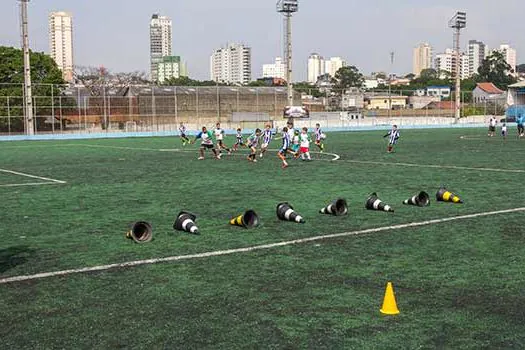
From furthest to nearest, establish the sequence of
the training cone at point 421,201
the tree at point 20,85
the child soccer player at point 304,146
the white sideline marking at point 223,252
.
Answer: the tree at point 20,85
the child soccer player at point 304,146
the training cone at point 421,201
the white sideline marking at point 223,252

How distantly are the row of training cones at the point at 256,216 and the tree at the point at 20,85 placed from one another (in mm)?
48984

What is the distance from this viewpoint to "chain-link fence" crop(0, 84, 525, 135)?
5812 centimetres

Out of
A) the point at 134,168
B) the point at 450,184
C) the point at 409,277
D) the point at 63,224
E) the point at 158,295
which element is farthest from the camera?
the point at 134,168

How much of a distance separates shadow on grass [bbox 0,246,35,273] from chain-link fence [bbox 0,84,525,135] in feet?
163

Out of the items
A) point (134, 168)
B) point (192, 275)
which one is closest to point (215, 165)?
point (134, 168)

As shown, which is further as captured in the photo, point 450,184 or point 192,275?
point 450,184

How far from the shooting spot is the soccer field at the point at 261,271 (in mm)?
5555

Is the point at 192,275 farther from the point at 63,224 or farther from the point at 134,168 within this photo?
the point at 134,168

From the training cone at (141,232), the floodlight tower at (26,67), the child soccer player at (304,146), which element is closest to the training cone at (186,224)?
the training cone at (141,232)

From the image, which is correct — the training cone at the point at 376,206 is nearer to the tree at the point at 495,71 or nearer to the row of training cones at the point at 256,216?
the row of training cones at the point at 256,216

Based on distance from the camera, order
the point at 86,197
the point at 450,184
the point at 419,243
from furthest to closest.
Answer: the point at 450,184, the point at 86,197, the point at 419,243

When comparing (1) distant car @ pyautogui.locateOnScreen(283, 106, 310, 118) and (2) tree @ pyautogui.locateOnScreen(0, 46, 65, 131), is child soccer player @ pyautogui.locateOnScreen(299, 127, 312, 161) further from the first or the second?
(1) distant car @ pyautogui.locateOnScreen(283, 106, 310, 118)

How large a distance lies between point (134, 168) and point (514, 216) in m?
14.4

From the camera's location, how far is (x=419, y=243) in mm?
9219
